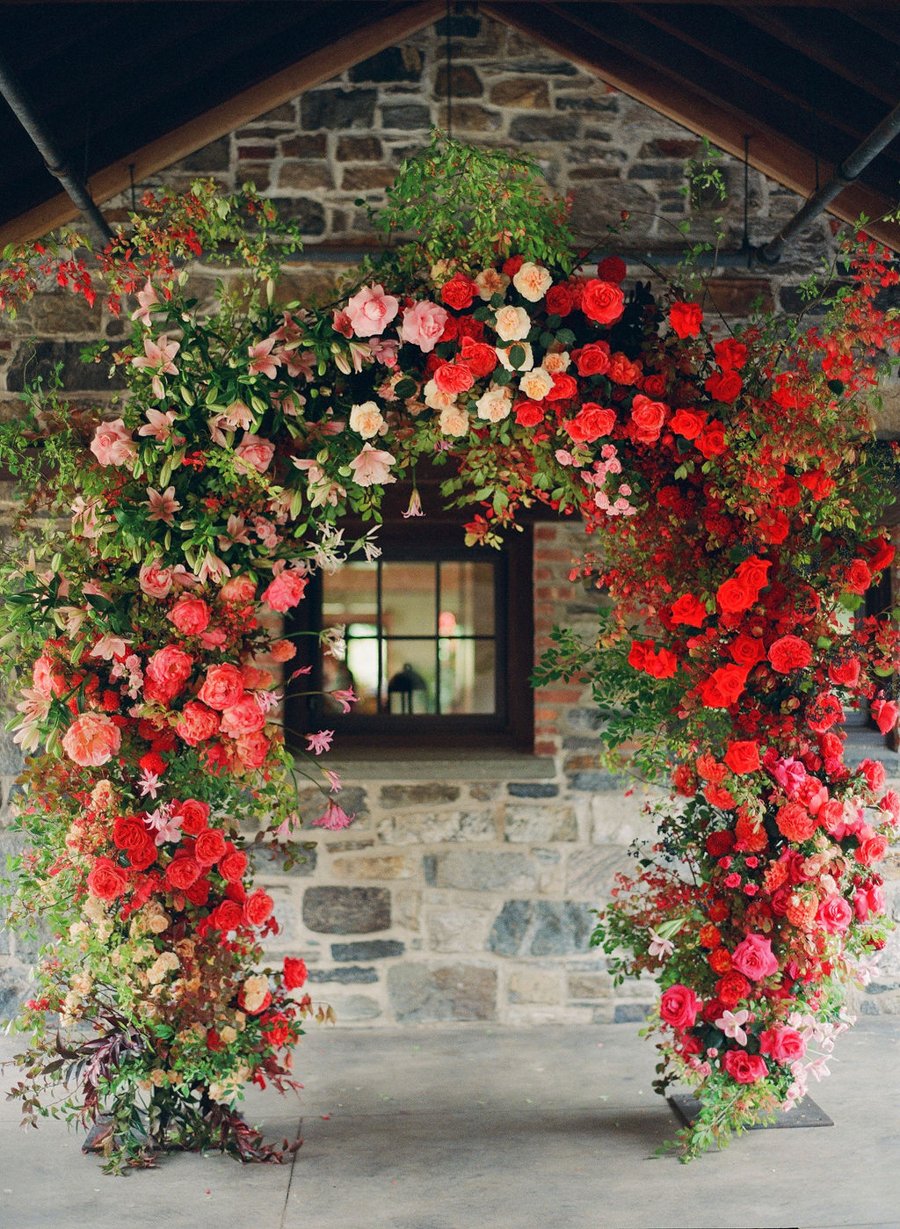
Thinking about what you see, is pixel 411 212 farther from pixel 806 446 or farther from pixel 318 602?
pixel 318 602

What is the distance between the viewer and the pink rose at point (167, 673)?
303 centimetres

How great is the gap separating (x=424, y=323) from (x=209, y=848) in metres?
1.51

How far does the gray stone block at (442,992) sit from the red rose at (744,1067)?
1555 mm

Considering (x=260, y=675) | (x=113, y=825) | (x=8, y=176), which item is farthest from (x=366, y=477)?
(x=8, y=176)

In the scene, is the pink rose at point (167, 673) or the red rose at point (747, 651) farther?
the red rose at point (747, 651)

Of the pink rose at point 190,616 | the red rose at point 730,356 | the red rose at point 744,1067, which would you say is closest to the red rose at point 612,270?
the red rose at point 730,356

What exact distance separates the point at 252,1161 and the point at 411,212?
106 inches

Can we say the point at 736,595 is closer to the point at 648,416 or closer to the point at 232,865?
the point at 648,416

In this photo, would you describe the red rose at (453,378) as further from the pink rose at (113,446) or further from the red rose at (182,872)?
the red rose at (182,872)

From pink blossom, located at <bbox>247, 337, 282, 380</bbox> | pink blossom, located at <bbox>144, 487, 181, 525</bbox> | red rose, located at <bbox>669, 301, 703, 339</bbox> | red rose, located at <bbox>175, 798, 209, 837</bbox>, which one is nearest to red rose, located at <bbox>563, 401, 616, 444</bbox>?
red rose, located at <bbox>669, 301, 703, 339</bbox>

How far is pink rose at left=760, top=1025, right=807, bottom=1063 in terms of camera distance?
3.23 m

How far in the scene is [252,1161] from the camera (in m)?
3.36

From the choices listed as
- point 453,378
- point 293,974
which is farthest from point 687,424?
point 293,974

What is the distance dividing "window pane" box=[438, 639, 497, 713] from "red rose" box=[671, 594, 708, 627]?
5.98 feet
